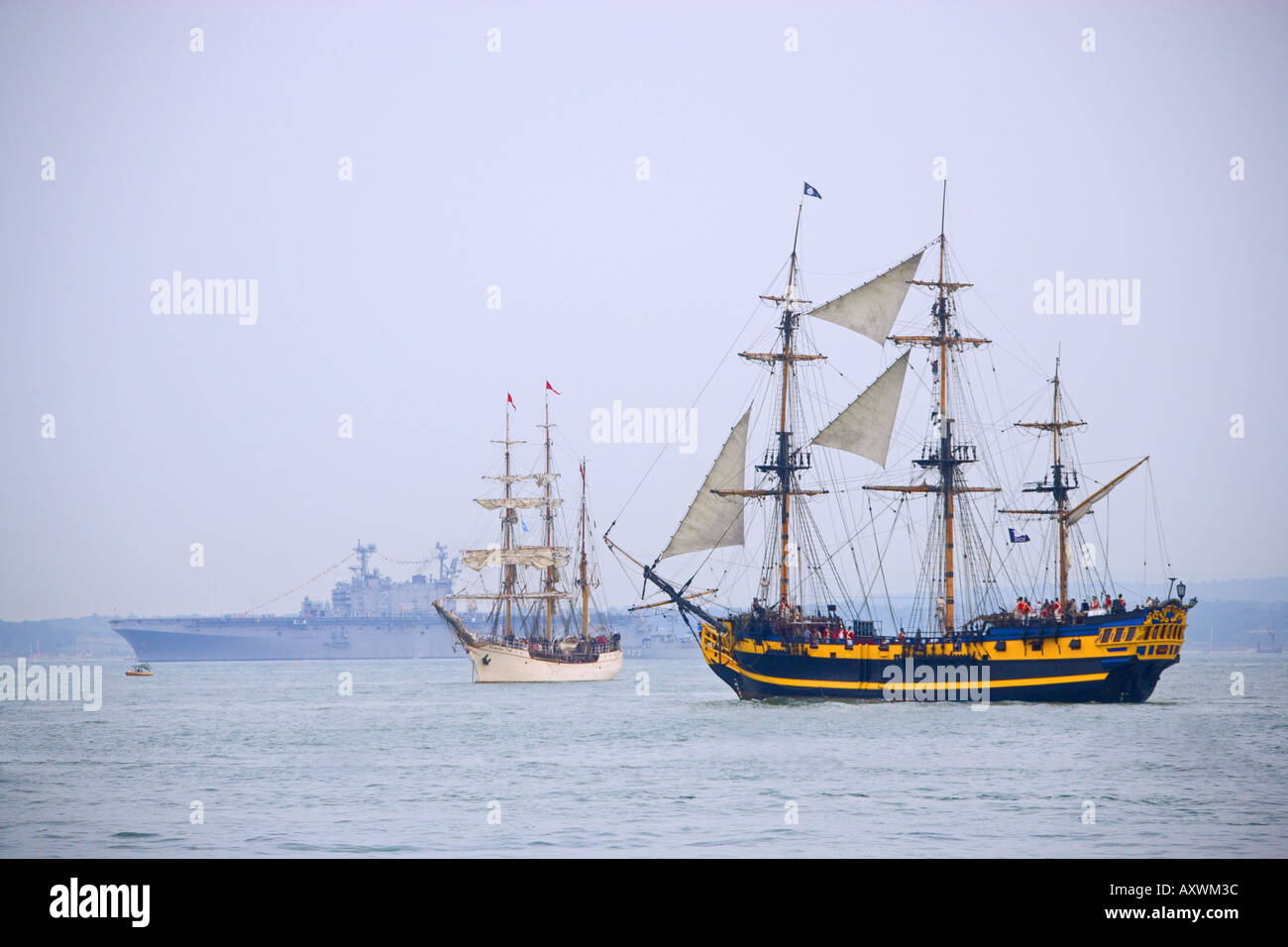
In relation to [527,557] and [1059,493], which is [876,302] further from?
[527,557]

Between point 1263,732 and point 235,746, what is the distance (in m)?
37.8

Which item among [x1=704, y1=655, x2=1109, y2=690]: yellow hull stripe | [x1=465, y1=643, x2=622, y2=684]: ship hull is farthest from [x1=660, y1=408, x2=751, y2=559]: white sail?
[x1=465, y1=643, x2=622, y2=684]: ship hull

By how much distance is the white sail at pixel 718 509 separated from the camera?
62.8 metres

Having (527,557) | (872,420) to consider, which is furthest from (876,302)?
(527,557)

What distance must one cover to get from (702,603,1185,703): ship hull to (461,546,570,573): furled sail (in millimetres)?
50725

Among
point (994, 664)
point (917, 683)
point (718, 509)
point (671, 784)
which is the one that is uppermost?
point (718, 509)

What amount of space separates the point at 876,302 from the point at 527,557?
53.2 m

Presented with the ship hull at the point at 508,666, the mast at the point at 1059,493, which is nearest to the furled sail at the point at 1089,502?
the mast at the point at 1059,493

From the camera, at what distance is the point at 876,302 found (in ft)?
208

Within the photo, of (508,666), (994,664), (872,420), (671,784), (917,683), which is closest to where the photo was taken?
(671,784)

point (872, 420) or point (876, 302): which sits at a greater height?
point (876, 302)

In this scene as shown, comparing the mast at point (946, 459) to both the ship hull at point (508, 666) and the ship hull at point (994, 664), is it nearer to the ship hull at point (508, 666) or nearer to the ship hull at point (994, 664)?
the ship hull at point (994, 664)
